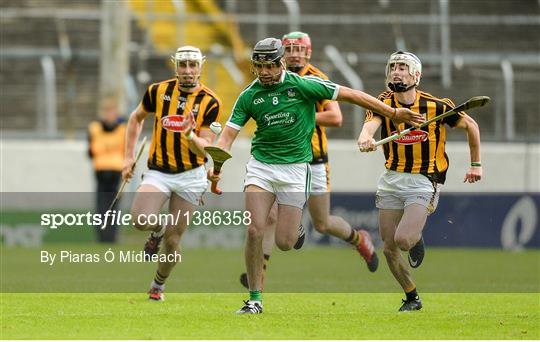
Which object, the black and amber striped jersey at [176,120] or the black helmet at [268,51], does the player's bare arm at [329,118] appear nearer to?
the black and amber striped jersey at [176,120]

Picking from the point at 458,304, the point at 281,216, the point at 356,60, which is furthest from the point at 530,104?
the point at 281,216

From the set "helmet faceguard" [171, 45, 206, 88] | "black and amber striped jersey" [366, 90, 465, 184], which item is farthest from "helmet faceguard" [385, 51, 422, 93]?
"helmet faceguard" [171, 45, 206, 88]

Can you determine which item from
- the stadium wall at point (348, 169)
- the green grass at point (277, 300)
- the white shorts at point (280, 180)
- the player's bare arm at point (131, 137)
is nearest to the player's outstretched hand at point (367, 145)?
the white shorts at point (280, 180)

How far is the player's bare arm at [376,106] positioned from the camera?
10625mm

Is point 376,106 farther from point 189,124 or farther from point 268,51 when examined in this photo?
point 189,124

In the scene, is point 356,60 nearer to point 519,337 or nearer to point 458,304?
point 458,304

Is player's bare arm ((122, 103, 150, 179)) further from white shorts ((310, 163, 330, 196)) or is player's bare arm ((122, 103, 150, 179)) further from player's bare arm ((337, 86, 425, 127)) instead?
player's bare arm ((337, 86, 425, 127))

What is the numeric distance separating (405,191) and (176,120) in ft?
7.42

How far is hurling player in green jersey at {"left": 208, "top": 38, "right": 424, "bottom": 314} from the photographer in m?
10.7

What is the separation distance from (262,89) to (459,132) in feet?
38.1

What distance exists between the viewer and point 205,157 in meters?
12.3

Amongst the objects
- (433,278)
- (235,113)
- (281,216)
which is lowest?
(433,278)

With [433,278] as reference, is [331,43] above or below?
above

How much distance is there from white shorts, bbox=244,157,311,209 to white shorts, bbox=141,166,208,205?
4.17 feet
